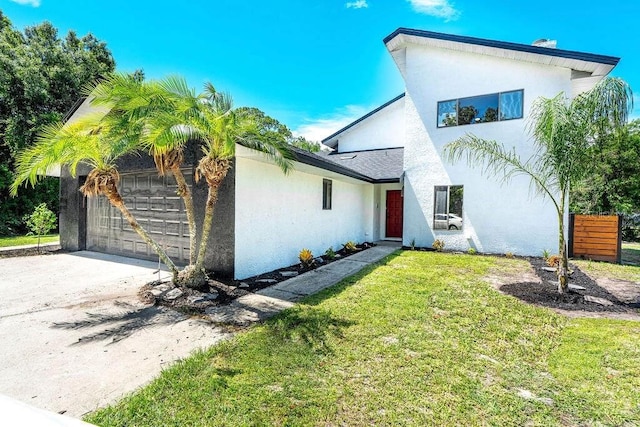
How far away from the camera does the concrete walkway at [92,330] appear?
2941 mm

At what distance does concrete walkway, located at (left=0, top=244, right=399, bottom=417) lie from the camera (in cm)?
294

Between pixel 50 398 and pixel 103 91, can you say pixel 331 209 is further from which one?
pixel 50 398

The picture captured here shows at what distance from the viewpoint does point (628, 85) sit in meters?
5.31

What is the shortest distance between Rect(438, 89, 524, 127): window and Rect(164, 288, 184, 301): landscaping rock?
11.3m

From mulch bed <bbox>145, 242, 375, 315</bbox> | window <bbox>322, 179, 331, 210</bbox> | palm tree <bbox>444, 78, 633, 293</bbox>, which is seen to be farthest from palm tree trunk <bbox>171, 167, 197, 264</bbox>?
palm tree <bbox>444, 78, 633, 293</bbox>

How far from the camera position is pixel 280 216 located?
8.30 meters

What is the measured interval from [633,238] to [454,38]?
19.3m

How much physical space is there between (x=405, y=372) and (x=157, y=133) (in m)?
4.89

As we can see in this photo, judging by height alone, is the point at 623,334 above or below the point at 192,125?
below

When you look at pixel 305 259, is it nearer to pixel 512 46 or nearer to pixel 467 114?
pixel 467 114

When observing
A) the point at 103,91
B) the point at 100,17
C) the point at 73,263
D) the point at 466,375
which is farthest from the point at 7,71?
the point at 466,375

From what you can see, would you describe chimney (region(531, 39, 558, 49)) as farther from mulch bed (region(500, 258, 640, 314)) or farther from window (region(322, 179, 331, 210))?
window (region(322, 179, 331, 210))

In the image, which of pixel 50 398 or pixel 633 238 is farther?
pixel 633 238

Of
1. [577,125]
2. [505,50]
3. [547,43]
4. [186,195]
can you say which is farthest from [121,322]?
[547,43]
